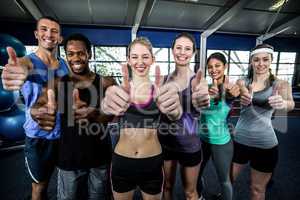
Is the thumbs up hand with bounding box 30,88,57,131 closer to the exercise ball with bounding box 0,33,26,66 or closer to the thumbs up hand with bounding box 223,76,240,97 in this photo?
the thumbs up hand with bounding box 223,76,240,97

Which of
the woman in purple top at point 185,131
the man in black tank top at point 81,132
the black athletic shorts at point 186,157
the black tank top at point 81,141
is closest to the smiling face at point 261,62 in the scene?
the woman in purple top at point 185,131

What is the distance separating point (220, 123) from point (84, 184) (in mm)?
1402

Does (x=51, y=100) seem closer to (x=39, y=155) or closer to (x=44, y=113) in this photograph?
(x=44, y=113)

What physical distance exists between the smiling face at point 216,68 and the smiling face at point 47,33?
1614 millimetres

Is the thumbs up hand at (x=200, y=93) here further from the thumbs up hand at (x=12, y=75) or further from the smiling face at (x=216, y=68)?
the thumbs up hand at (x=12, y=75)

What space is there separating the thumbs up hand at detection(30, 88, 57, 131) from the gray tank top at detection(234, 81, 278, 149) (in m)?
1.85

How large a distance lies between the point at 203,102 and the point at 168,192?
1031mm

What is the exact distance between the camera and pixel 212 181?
2793mm

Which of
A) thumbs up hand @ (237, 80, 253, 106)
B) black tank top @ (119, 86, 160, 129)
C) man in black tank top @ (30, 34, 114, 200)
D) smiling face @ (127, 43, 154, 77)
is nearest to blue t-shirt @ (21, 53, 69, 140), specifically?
man in black tank top @ (30, 34, 114, 200)

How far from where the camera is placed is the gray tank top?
177cm

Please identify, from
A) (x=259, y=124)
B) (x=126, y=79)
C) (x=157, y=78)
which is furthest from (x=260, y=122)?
(x=126, y=79)

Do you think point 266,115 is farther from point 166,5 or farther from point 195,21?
point 195,21

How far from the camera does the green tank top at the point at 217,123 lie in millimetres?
1839

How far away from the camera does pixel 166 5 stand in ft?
23.1
